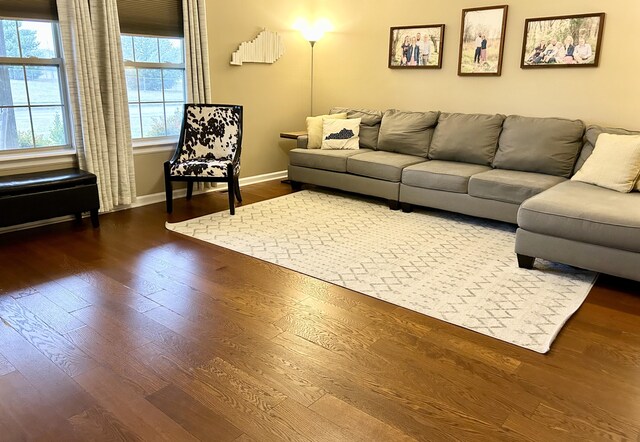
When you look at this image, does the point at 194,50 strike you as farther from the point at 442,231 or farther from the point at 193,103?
the point at 442,231

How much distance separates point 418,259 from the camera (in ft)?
11.4

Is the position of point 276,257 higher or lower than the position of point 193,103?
lower

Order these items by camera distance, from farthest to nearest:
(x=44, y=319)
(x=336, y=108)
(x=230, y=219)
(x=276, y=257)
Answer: (x=336, y=108)
(x=230, y=219)
(x=276, y=257)
(x=44, y=319)

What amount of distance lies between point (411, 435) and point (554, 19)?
412cm

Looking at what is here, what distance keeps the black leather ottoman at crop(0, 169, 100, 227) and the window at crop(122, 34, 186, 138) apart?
95 centimetres

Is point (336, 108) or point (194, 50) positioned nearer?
point (194, 50)

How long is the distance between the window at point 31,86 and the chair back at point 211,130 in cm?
111

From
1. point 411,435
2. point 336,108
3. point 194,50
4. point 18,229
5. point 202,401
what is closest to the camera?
point 411,435

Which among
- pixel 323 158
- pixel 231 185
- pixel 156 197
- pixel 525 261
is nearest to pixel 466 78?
pixel 323 158

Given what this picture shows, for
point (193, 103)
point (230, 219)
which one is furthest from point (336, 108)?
point (230, 219)

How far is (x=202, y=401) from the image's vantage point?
1.94 m

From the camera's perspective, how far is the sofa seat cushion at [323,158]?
5018mm

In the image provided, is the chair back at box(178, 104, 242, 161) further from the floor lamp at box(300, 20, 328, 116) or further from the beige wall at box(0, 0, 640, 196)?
the floor lamp at box(300, 20, 328, 116)

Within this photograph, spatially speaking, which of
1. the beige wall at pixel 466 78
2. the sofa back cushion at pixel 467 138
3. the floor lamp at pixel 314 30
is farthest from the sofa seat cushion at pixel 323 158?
the floor lamp at pixel 314 30
